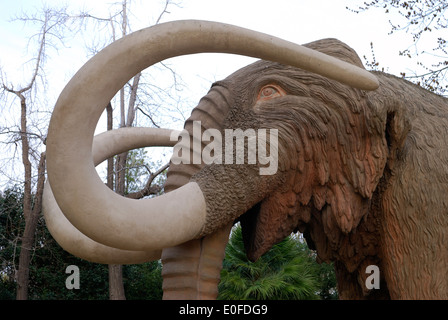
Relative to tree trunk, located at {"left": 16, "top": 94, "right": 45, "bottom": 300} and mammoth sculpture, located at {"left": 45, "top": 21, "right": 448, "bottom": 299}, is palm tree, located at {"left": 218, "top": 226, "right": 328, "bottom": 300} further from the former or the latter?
mammoth sculpture, located at {"left": 45, "top": 21, "right": 448, "bottom": 299}

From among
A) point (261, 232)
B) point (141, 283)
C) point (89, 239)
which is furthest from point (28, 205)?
point (261, 232)

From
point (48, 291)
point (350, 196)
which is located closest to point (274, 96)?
point (350, 196)

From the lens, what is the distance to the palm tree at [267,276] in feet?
26.3

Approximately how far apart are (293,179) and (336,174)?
243 millimetres

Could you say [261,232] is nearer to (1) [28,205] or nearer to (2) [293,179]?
(2) [293,179]

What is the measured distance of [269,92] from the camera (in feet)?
9.21

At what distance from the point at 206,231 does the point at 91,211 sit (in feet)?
1.86

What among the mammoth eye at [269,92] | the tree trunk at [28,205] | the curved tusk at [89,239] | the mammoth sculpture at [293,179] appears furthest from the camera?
the tree trunk at [28,205]

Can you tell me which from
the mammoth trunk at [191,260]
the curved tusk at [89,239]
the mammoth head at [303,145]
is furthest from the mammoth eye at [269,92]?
the curved tusk at [89,239]

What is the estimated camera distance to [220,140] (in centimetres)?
262

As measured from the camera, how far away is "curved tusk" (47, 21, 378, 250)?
6.37 feet

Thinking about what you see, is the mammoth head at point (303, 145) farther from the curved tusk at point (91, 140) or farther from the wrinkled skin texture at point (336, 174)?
the curved tusk at point (91, 140)

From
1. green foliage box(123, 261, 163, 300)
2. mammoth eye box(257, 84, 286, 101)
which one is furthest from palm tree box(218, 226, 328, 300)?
mammoth eye box(257, 84, 286, 101)
